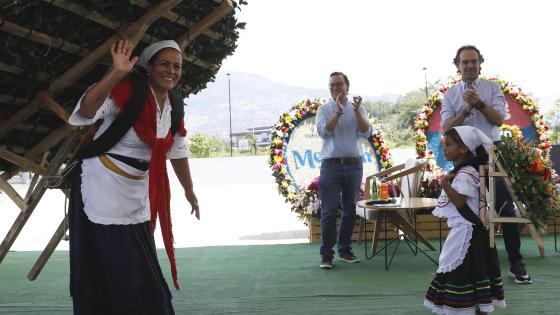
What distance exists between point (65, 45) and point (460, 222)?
2443 millimetres

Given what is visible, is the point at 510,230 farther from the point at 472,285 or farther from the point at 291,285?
the point at 291,285

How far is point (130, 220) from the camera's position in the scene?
2.88m

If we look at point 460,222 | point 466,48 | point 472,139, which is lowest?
point 460,222

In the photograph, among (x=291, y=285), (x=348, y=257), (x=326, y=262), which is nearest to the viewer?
(x=291, y=285)

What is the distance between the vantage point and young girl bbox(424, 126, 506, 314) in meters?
3.55

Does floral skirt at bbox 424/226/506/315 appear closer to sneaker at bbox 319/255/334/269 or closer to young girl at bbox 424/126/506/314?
young girl at bbox 424/126/506/314

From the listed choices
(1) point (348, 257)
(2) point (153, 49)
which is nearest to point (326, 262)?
(1) point (348, 257)

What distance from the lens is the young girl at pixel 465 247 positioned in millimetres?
3551

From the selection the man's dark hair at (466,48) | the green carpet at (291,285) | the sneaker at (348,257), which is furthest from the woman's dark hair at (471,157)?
the sneaker at (348,257)

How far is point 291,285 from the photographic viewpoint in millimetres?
4891

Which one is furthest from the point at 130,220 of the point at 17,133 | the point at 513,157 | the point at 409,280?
the point at 409,280

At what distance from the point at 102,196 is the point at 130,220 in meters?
0.17

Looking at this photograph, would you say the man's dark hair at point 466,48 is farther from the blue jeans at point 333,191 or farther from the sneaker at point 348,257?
the sneaker at point 348,257

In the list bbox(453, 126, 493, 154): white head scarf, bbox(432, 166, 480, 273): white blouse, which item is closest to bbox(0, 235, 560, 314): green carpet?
bbox(432, 166, 480, 273): white blouse
